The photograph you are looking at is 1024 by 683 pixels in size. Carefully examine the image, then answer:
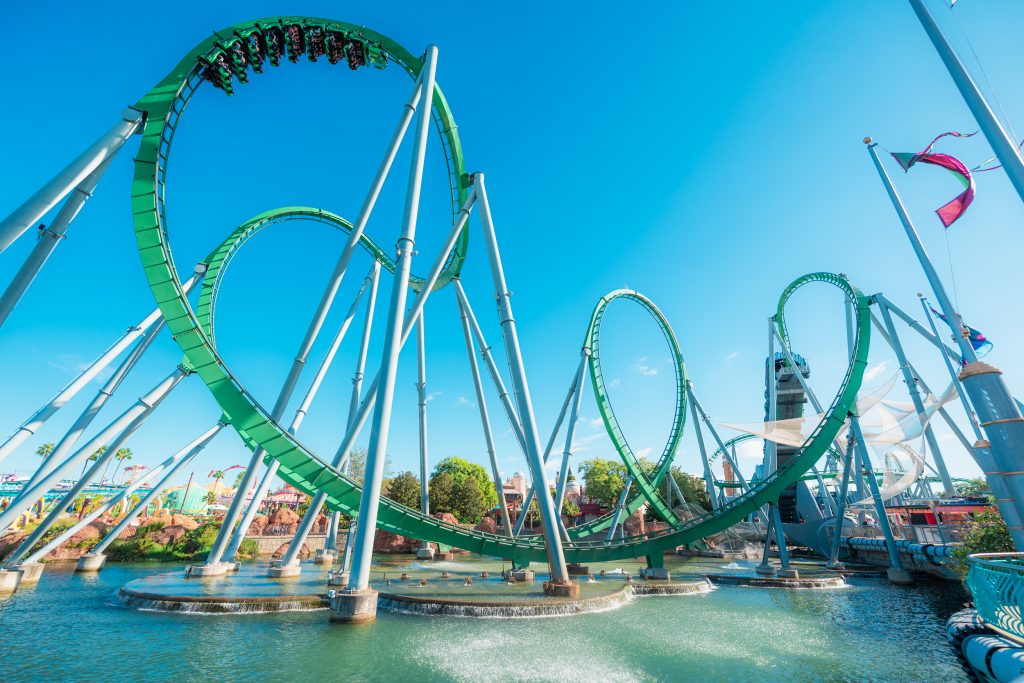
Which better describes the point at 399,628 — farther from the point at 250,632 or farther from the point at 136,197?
the point at 136,197

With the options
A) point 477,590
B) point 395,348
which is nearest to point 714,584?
point 477,590

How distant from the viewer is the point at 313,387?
18719 mm

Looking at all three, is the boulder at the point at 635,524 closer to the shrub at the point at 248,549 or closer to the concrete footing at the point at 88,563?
the shrub at the point at 248,549

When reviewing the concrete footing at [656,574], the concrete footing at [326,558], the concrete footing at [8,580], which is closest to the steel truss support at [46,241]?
the concrete footing at [8,580]

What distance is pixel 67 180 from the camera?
8.54 meters

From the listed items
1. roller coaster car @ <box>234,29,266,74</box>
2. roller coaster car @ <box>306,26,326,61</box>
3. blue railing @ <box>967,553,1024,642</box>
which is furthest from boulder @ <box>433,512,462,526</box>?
blue railing @ <box>967,553,1024,642</box>

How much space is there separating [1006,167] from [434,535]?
14.2 m

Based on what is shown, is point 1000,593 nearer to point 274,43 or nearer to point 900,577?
point 900,577

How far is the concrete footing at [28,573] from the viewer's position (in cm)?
1417

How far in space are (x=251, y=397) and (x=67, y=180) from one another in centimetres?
588

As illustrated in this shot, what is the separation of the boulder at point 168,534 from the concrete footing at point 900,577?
33.7 meters

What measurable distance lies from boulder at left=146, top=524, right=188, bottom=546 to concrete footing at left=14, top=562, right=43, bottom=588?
38.6ft

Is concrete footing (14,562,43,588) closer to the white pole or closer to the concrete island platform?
the concrete island platform

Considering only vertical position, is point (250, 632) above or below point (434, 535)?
below
